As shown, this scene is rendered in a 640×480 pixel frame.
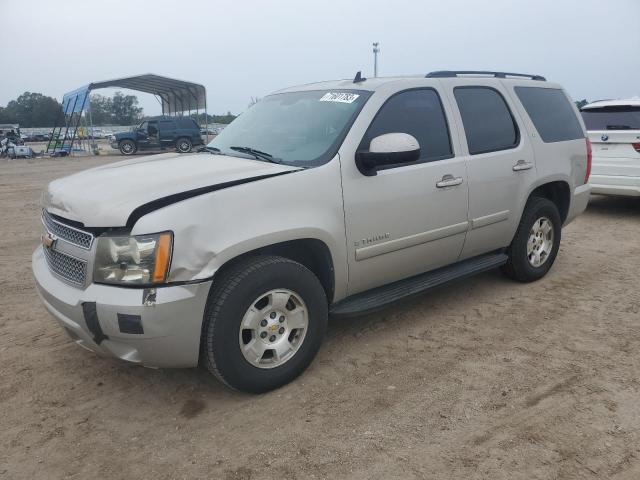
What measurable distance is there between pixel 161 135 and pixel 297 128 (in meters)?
24.1

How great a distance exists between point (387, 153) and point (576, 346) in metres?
1.91

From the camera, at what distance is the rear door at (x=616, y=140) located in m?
7.25

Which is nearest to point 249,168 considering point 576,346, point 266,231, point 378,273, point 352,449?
point 266,231

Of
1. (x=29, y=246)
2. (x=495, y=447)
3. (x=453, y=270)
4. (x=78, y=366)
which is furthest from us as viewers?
(x=29, y=246)

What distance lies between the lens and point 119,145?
26.0 metres

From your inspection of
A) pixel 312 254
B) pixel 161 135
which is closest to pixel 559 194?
pixel 312 254

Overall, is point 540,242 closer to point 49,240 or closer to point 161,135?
point 49,240

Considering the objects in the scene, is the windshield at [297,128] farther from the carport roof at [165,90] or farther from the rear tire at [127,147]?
the rear tire at [127,147]

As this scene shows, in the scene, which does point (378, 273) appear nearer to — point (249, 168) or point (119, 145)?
point (249, 168)

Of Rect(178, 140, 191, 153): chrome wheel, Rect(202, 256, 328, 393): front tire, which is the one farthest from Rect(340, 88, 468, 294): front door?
Rect(178, 140, 191, 153): chrome wheel

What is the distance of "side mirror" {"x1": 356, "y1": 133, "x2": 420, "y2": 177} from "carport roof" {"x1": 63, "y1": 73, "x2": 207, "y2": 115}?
23.5m

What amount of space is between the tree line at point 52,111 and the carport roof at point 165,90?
46891mm

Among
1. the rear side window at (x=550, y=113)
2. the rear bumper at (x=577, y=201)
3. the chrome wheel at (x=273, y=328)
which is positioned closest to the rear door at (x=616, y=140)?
the rear bumper at (x=577, y=201)

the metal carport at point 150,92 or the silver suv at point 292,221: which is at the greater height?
the metal carport at point 150,92
